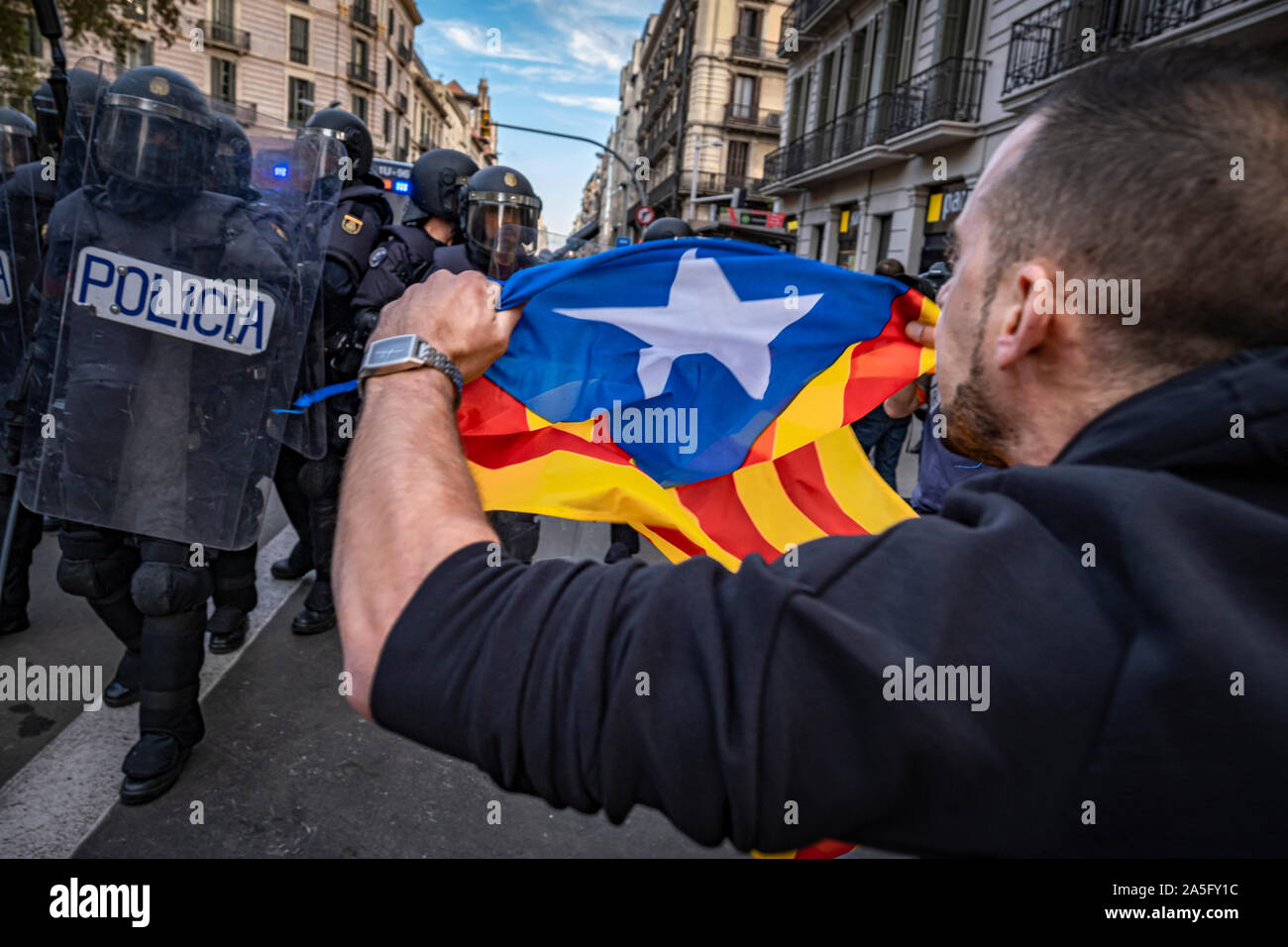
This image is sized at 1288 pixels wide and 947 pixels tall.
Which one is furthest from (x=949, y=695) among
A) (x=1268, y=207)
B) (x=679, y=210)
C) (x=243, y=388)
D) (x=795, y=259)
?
(x=679, y=210)

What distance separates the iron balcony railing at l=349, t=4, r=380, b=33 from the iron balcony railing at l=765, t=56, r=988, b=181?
104 feet

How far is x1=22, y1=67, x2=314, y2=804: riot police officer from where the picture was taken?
2.62 m

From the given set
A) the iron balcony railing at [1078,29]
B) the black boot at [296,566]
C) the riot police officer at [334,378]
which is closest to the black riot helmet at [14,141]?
the riot police officer at [334,378]

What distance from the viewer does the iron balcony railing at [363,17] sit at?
43.9 meters

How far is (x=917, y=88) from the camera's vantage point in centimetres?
1589

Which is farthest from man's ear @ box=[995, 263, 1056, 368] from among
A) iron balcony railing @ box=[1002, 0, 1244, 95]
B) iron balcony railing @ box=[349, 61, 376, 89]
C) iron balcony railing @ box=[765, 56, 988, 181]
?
iron balcony railing @ box=[349, 61, 376, 89]

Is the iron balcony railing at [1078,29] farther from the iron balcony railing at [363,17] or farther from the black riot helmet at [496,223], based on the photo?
the iron balcony railing at [363,17]

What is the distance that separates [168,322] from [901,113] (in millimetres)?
17278

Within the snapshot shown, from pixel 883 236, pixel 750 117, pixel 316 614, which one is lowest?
pixel 316 614

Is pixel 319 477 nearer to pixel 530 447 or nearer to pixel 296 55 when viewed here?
pixel 530 447

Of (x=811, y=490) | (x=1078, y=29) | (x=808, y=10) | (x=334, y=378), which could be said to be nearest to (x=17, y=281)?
(x=334, y=378)

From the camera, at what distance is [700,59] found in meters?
41.6
